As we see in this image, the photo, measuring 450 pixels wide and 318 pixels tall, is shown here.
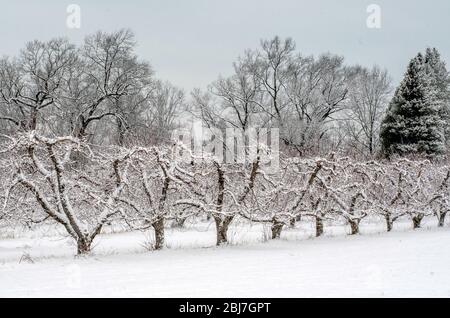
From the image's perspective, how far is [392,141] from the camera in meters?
36.7

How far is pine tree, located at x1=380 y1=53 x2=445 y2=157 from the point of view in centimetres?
3528

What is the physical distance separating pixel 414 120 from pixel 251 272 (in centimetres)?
2993

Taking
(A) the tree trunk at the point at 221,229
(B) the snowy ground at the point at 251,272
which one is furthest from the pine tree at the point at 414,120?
(A) the tree trunk at the point at 221,229

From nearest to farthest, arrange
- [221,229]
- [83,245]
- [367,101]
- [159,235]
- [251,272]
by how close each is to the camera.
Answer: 1. [251,272]
2. [83,245]
3. [159,235]
4. [221,229]
5. [367,101]

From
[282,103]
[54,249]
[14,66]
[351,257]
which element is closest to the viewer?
[351,257]

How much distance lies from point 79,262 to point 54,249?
476 cm

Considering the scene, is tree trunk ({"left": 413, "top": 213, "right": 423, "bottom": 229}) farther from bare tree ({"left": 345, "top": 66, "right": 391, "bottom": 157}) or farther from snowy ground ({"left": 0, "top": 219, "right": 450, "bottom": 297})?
bare tree ({"left": 345, "top": 66, "right": 391, "bottom": 157})

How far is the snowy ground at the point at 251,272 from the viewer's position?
772 cm

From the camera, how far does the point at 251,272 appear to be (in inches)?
373

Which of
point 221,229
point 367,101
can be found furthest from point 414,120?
point 221,229

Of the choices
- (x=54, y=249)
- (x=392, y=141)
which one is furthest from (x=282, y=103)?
(x=54, y=249)

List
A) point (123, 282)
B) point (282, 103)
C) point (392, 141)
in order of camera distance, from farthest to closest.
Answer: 1. point (282, 103)
2. point (392, 141)
3. point (123, 282)

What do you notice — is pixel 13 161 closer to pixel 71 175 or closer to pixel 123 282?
pixel 71 175

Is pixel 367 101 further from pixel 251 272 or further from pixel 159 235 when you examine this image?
pixel 251 272
